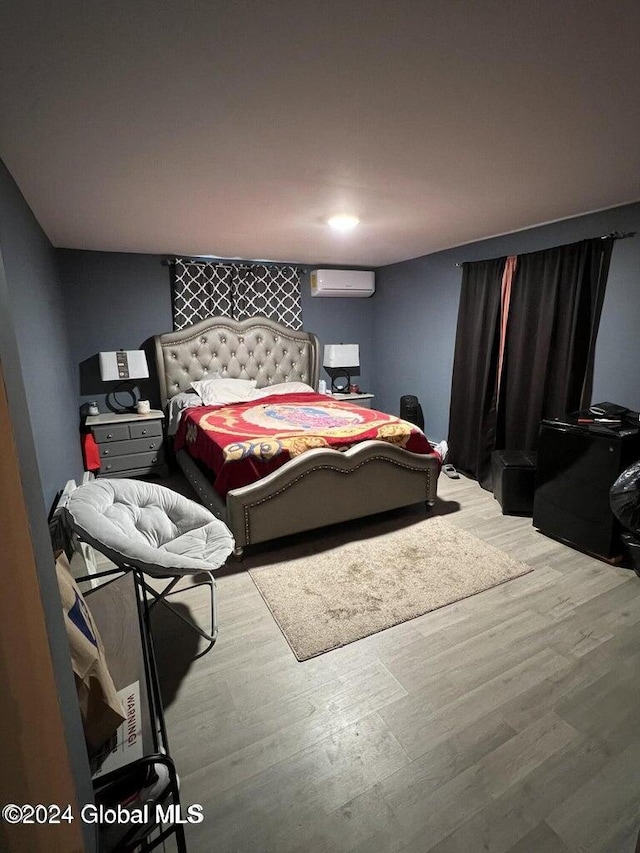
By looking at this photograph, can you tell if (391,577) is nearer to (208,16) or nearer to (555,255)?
(208,16)

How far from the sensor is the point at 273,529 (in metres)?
2.67

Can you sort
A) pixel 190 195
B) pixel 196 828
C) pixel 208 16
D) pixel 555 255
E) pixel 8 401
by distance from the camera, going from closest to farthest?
1. pixel 8 401
2. pixel 208 16
3. pixel 196 828
4. pixel 190 195
5. pixel 555 255

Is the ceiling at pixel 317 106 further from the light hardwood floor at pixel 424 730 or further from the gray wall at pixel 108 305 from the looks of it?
the light hardwood floor at pixel 424 730

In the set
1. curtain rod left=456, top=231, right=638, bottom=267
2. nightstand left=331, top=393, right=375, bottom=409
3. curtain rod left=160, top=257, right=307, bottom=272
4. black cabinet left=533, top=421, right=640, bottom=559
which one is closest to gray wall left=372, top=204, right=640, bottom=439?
curtain rod left=456, top=231, right=638, bottom=267

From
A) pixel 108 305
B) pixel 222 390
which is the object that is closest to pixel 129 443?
pixel 222 390

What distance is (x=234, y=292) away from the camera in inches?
181

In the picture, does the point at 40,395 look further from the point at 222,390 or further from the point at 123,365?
the point at 222,390

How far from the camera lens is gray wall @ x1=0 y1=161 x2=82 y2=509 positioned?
77.5 inches

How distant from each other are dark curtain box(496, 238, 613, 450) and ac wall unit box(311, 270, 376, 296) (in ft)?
6.79

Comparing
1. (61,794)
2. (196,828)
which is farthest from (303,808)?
(61,794)

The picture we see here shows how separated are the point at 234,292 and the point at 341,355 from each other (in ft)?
4.87

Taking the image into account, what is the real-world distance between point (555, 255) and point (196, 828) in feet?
13.1

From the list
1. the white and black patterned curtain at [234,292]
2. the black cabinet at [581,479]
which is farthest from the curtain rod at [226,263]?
the black cabinet at [581,479]

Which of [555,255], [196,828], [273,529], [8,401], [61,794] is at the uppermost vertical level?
[555,255]
